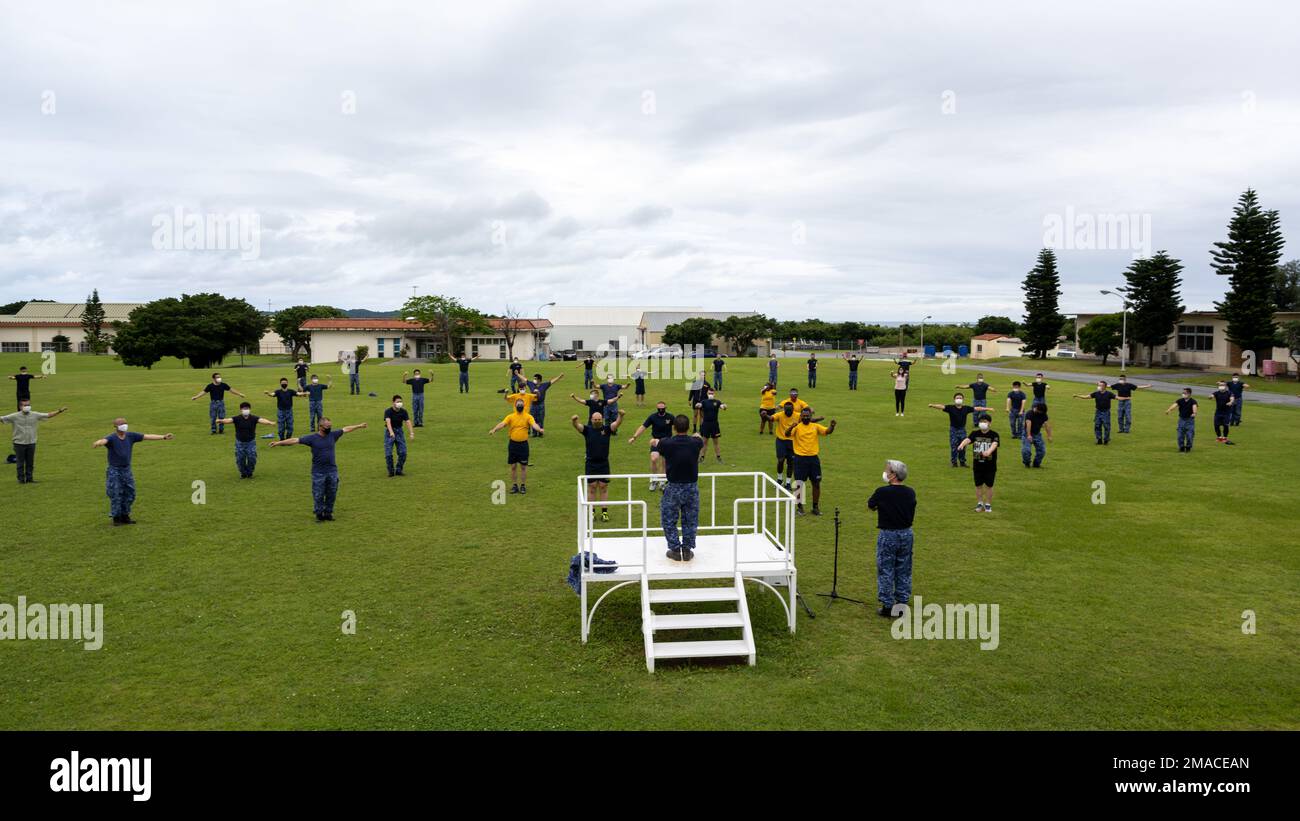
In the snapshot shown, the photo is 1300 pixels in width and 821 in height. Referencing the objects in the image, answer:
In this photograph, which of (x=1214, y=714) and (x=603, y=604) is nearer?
(x=1214, y=714)

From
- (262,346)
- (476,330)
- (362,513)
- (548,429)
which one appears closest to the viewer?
(362,513)

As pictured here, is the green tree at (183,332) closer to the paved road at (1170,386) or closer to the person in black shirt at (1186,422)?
the paved road at (1170,386)

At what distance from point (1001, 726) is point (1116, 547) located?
8.06 m

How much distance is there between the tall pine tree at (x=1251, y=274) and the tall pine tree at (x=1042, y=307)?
73.2 feet

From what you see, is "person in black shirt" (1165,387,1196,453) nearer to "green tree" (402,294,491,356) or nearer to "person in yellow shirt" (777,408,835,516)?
"person in yellow shirt" (777,408,835,516)

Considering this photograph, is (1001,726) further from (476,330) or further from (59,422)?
(476,330)

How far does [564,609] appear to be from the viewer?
11.2m

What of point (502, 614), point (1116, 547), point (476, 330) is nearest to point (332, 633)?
point (502, 614)

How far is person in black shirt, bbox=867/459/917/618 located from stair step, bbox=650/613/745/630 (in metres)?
2.36

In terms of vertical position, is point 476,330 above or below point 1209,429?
above

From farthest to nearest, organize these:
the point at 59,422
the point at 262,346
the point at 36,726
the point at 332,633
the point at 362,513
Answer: the point at 262,346
the point at 59,422
the point at 362,513
the point at 332,633
the point at 36,726

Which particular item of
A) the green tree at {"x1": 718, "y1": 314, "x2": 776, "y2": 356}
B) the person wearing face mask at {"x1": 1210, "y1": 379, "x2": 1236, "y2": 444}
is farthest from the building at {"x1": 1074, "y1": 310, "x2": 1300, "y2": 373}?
the person wearing face mask at {"x1": 1210, "y1": 379, "x2": 1236, "y2": 444}

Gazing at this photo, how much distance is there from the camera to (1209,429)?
30.5 metres

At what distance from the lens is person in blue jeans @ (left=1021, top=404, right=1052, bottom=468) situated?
21.9 metres
